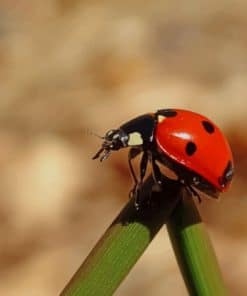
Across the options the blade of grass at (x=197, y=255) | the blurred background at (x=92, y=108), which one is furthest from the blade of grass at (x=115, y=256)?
the blurred background at (x=92, y=108)

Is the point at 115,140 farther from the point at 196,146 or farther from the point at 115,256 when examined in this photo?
the point at 115,256

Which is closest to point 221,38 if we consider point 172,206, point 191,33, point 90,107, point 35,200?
point 191,33

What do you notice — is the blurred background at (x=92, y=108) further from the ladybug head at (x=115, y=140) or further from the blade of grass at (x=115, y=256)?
the blade of grass at (x=115, y=256)

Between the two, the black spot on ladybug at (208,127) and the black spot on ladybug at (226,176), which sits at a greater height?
the black spot on ladybug at (208,127)

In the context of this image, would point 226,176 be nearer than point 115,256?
No

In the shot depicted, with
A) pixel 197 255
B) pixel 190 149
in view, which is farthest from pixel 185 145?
pixel 197 255

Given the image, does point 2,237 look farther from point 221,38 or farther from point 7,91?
point 221,38
